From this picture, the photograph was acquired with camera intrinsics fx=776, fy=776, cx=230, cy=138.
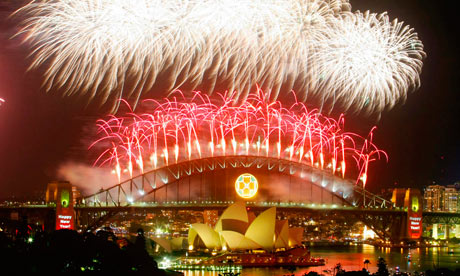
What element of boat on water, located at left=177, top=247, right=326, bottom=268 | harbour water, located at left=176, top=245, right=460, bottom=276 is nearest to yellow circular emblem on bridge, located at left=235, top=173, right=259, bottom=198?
harbour water, located at left=176, top=245, right=460, bottom=276

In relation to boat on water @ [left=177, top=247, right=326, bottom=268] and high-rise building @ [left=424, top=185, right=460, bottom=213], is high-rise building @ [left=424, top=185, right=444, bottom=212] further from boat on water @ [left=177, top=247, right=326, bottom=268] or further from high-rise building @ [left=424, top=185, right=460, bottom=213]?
boat on water @ [left=177, top=247, right=326, bottom=268]

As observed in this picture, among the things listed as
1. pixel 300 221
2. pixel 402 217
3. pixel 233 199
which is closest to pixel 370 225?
pixel 402 217

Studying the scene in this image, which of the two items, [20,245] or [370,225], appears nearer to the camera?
[20,245]

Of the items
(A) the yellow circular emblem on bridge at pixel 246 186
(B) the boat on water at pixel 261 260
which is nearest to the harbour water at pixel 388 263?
(B) the boat on water at pixel 261 260

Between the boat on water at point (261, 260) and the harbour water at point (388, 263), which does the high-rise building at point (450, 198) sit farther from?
the boat on water at point (261, 260)

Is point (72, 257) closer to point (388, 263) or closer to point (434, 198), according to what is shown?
point (388, 263)

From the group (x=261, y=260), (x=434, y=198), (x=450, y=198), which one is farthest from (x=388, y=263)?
(x=450, y=198)

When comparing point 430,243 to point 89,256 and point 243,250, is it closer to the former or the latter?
point 243,250
